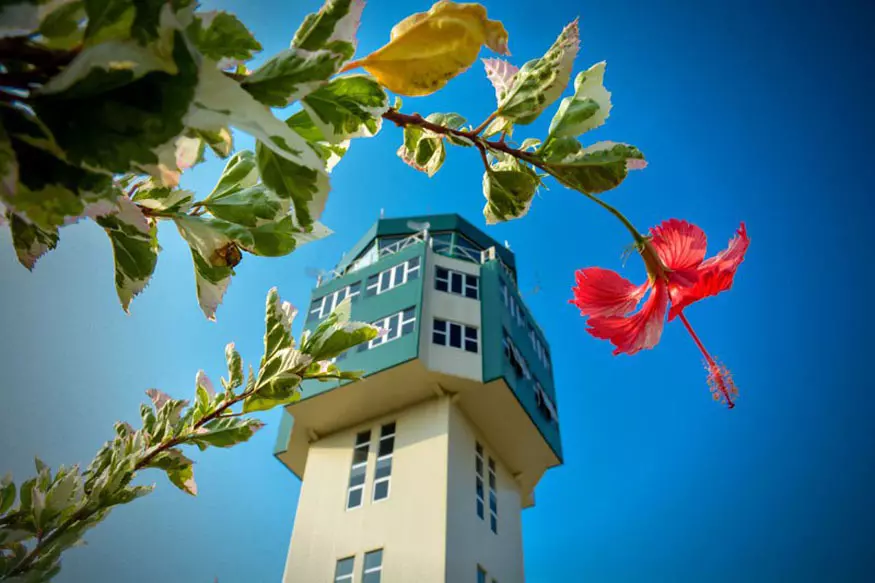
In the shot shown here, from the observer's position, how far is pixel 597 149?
633 mm

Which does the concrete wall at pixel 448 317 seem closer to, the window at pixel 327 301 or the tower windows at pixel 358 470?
the window at pixel 327 301

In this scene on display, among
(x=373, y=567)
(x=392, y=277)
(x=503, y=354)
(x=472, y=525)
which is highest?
(x=392, y=277)

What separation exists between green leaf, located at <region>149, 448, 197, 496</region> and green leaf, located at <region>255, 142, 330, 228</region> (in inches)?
24.6

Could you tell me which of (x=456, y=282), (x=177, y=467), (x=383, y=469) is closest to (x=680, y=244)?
(x=177, y=467)

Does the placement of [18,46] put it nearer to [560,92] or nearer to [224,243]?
[224,243]

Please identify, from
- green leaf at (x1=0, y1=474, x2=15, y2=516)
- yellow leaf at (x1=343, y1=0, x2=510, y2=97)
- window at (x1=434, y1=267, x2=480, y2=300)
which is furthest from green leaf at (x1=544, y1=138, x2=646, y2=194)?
window at (x1=434, y1=267, x2=480, y2=300)

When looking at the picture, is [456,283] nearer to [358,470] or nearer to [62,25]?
[358,470]

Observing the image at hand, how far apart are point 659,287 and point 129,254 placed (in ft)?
2.06

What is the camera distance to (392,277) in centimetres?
1298

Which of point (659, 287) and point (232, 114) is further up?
point (659, 287)

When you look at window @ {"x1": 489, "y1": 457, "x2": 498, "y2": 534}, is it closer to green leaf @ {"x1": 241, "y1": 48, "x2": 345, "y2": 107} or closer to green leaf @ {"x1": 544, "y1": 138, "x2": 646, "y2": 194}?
green leaf @ {"x1": 544, "y1": 138, "x2": 646, "y2": 194}

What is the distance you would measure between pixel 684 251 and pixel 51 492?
924mm

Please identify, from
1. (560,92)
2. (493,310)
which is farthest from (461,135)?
(493,310)

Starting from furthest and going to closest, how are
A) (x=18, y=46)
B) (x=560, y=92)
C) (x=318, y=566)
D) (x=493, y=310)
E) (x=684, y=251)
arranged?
(x=493, y=310) → (x=318, y=566) → (x=684, y=251) → (x=560, y=92) → (x=18, y=46)
